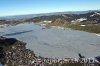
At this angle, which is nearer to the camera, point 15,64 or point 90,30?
point 15,64

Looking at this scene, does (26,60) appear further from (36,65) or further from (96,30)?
(96,30)

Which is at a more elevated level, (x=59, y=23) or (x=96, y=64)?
(x=96, y=64)

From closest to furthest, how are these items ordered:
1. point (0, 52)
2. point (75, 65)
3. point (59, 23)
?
point (75, 65) < point (0, 52) < point (59, 23)

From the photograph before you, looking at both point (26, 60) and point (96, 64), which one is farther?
point (26, 60)

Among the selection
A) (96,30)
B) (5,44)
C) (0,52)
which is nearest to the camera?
(0,52)

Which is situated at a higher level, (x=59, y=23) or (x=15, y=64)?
(x=15, y=64)

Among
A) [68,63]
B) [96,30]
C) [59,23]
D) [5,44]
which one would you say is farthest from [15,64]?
[59,23]

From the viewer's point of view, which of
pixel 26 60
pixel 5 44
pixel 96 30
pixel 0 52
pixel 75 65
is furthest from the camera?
pixel 96 30

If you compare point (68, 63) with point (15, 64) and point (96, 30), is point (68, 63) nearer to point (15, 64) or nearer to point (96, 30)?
point (15, 64)

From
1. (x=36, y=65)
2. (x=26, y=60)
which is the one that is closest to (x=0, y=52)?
(x=26, y=60)
